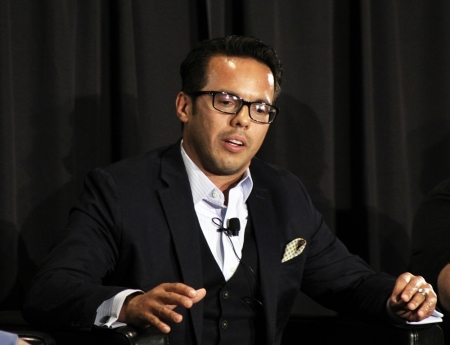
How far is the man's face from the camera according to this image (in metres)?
2.20

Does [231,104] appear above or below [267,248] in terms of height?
above

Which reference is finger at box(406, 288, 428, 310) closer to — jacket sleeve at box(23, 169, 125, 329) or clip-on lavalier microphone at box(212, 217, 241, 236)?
clip-on lavalier microphone at box(212, 217, 241, 236)

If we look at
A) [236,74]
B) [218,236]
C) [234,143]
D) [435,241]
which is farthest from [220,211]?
[435,241]

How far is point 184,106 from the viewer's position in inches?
91.2

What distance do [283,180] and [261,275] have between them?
0.40 m

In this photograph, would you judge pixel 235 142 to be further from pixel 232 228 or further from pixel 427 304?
pixel 427 304

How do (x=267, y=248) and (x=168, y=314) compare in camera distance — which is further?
(x=267, y=248)

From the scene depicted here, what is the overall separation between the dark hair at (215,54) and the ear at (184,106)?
0.02 metres

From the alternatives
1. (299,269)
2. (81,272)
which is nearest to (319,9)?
(299,269)

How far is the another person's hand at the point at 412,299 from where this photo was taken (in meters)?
1.94

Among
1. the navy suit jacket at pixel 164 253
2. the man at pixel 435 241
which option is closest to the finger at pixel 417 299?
the navy suit jacket at pixel 164 253

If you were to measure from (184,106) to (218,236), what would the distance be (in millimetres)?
468

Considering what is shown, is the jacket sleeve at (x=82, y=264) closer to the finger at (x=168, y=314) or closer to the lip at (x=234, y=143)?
the finger at (x=168, y=314)

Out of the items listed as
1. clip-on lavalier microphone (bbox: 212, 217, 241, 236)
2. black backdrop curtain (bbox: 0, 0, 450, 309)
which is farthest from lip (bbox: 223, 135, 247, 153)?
black backdrop curtain (bbox: 0, 0, 450, 309)
